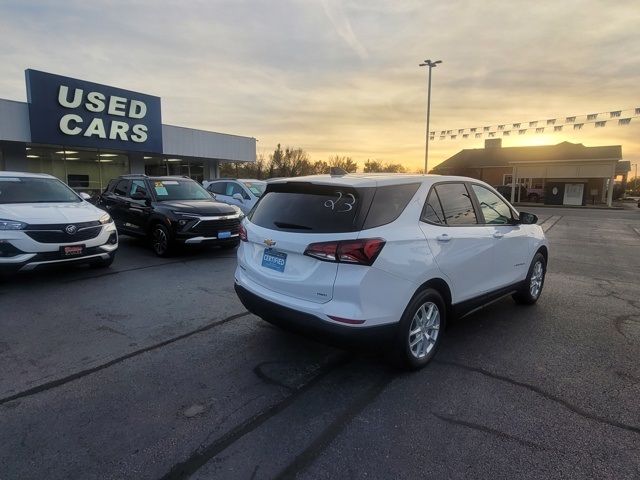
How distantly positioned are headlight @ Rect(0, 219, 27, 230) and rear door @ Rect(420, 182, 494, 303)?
577 cm

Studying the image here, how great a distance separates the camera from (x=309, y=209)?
357 centimetres

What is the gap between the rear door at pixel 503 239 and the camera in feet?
15.0

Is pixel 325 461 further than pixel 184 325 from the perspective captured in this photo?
No

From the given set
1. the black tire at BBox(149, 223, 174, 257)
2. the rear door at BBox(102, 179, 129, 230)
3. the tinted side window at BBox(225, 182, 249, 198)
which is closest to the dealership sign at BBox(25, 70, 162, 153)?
the tinted side window at BBox(225, 182, 249, 198)

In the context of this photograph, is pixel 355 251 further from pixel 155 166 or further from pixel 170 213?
pixel 155 166

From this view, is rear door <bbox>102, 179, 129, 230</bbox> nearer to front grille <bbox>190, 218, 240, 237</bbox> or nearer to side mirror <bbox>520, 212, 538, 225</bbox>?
front grille <bbox>190, 218, 240, 237</bbox>

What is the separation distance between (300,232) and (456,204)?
68.0 inches

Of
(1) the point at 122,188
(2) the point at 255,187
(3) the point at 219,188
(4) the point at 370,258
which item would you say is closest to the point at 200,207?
(1) the point at 122,188

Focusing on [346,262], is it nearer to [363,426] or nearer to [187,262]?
[363,426]

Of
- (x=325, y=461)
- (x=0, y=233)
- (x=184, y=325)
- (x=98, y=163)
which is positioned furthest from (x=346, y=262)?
(x=98, y=163)

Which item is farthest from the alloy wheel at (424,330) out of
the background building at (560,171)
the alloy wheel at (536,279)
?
the background building at (560,171)

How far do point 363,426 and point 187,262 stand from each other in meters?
6.27

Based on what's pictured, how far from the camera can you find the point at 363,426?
285 centimetres

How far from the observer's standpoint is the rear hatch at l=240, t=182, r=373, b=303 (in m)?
3.26
